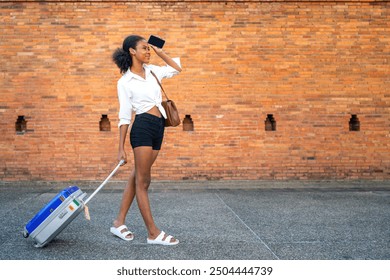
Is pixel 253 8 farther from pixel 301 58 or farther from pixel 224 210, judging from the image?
pixel 224 210

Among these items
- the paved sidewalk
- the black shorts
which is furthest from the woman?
the paved sidewalk

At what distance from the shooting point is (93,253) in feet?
11.4

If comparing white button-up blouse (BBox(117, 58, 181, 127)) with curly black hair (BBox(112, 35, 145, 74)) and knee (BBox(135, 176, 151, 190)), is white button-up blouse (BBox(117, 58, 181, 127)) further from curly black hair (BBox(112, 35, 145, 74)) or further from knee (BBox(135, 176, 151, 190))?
knee (BBox(135, 176, 151, 190))

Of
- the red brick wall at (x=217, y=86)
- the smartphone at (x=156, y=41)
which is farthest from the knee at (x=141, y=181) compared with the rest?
the red brick wall at (x=217, y=86)

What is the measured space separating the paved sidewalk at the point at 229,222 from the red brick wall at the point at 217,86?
0.48 metres

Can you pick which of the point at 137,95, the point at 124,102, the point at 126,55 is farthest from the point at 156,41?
the point at 124,102

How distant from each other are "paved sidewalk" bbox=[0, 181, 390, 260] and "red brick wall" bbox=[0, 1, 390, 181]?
1.59 ft

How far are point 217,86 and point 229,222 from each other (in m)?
3.69

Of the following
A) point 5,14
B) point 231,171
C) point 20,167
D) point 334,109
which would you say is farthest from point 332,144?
point 5,14

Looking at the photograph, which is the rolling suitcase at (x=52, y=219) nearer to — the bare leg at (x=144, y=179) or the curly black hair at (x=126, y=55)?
the bare leg at (x=144, y=179)

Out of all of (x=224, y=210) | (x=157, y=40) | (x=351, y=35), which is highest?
(x=351, y=35)

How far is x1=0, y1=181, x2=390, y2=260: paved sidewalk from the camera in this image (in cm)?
352

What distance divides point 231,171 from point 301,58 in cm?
282

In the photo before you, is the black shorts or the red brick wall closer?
the black shorts
